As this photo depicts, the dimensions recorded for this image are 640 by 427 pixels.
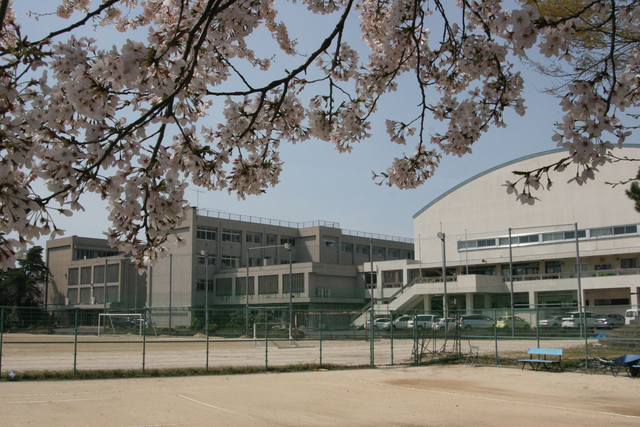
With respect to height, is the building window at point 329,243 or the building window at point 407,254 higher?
the building window at point 329,243

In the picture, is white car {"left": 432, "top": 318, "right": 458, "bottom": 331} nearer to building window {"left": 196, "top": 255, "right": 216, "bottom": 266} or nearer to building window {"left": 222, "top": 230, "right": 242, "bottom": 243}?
building window {"left": 196, "top": 255, "right": 216, "bottom": 266}

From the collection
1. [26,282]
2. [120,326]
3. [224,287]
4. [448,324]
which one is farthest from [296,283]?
[26,282]

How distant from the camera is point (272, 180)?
6625 millimetres

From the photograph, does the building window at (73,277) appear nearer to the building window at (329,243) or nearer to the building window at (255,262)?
the building window at (255,262)

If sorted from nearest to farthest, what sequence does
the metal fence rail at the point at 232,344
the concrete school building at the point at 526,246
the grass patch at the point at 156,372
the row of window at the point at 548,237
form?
the grass patch at the point at 156,372 < the metal fence rail at the point at 232,344 < the concrete school building at the point at 526,246 < the row of window at the point at 548,237

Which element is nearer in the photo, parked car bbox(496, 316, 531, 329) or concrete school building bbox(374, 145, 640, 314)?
parked car bbox(496, 316, 531, 329)

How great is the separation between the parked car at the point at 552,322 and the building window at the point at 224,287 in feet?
141

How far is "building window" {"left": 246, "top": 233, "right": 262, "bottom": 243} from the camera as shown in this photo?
66.9 m

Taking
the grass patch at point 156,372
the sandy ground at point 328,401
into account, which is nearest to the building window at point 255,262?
the grass patch at point 156,372

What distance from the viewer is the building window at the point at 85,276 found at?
2776 inches

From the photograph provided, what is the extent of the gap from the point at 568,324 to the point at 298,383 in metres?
12.3

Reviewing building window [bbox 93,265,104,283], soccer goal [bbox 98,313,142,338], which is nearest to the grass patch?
soccer goal [bbox 98,313,142,338]

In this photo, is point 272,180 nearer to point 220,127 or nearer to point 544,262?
point 220,127

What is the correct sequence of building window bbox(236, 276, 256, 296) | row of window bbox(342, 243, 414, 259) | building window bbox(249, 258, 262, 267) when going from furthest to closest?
row of window bbox(342, 243, 414, 259), building window bbox(249, 258, 262, 267), building window bbox(236, 276, 256, 296)
